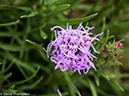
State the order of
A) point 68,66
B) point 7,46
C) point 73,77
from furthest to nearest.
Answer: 1. point 7,46
2. point 73,77
3. point 68,66

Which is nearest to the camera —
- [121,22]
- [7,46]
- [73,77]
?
[73,77]

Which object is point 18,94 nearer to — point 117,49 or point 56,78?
point 56,78

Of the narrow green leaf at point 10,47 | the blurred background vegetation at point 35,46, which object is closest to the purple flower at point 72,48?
the blurred background vegetation at point 35,46

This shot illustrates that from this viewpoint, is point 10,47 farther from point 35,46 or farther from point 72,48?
point 72,48

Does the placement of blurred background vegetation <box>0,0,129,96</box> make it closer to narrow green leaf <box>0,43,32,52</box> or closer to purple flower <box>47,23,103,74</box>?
narrow green leaf <box>0,43,32,52</box>

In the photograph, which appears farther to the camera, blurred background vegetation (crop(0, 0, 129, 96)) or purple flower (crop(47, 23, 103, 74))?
blurred background vegetation (crop(0, 0, 129, 96))

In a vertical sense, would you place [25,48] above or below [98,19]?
below

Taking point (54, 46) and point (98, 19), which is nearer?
point (54, 46)

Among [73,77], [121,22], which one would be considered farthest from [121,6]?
[73,77]

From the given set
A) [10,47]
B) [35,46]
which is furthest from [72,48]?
[10,47]

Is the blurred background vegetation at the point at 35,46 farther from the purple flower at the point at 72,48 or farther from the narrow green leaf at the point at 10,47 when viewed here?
the purple flower at the point at 72,48

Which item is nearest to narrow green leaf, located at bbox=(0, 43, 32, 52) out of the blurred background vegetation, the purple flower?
the blurred background vegetation
